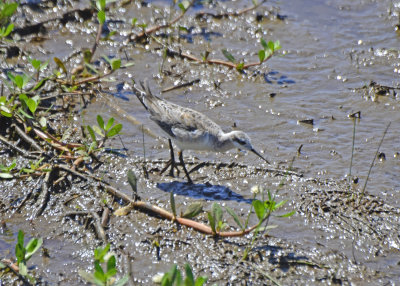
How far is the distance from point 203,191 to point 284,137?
168cm

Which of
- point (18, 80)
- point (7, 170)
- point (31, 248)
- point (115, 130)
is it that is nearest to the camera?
point (31, 248)

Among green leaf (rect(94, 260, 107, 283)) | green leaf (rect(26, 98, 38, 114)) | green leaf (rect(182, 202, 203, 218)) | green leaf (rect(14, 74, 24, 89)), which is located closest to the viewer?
green leaf (rect(94, 260, 107, 283))

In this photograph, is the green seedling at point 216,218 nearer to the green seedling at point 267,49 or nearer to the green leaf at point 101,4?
the green seedling at point 267,49

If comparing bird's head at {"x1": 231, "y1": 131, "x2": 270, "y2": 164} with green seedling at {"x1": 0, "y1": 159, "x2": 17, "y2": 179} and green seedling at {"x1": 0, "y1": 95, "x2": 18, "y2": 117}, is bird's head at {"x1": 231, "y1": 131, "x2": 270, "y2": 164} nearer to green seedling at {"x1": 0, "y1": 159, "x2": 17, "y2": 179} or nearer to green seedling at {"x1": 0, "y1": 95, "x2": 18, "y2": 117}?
green seedling at {"x1": 0, "y1": 159, "x2": 17, "y2": 179}

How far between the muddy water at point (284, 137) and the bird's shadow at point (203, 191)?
22 millimetres

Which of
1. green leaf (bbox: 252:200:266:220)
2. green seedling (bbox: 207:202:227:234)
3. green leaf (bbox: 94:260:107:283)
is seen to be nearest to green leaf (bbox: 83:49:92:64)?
green seedling (bbox: 207:202:227:234)

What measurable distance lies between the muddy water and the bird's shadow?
0.02 m

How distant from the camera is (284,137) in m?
7.77

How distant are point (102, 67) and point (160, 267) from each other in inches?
186

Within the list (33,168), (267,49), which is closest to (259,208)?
(33,168)

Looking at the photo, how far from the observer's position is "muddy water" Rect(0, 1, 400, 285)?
561cm

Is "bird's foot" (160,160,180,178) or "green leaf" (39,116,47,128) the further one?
"green leaf" (39,116,47,128)

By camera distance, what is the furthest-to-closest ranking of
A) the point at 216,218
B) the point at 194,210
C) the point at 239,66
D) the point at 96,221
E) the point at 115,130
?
the point at 239,66, the point at 115,130, the point at 96,221, the point at 194,210, the point at 216,218

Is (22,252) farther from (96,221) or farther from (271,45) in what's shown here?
(271,45)
